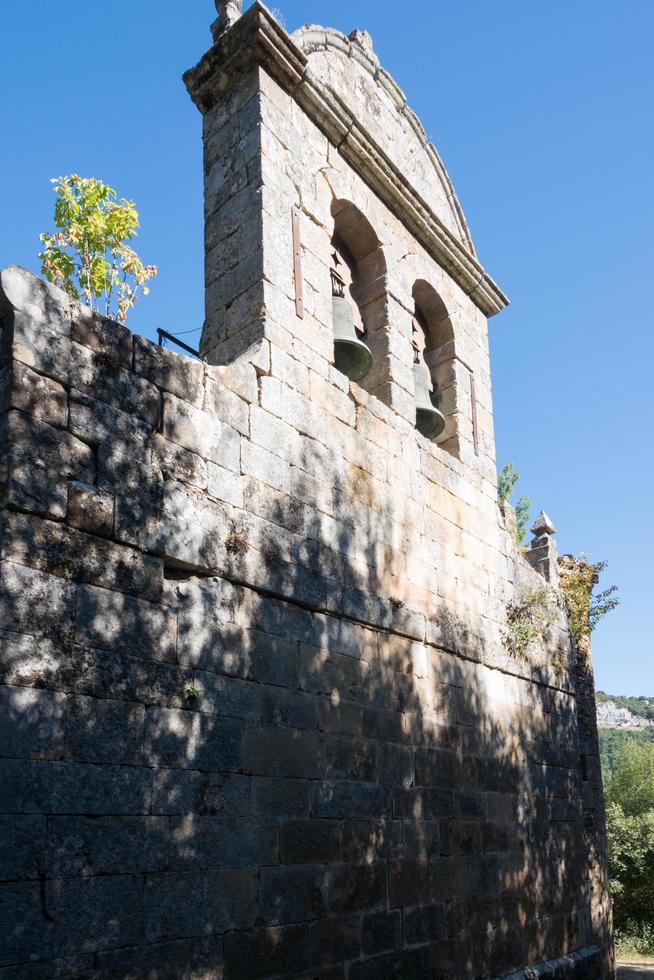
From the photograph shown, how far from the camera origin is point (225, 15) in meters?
6.30

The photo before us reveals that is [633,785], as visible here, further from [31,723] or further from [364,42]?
[31,723]

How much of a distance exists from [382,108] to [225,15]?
173 cm

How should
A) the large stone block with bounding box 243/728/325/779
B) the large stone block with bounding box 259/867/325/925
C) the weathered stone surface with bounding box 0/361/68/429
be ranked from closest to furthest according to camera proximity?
the weathered stone surface with bounding box 0/361/68/429, the large stone block with bounding box 259/867/325/925, the large stone block with bounding box 243/728/325/779

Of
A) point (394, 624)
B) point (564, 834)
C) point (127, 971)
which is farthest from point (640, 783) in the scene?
point (127, 971)

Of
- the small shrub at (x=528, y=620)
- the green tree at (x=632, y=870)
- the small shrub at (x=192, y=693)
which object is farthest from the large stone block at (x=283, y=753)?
the green tree at (x=632, y=870)

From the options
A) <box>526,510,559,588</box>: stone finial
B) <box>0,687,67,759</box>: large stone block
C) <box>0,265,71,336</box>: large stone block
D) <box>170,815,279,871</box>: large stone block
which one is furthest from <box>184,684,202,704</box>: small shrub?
<box>526,510,559,588</box>: stone finial

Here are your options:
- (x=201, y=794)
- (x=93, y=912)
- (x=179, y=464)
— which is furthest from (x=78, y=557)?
(x=93, y=912)

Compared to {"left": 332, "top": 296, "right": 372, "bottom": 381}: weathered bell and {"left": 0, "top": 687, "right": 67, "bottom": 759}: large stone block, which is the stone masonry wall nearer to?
{"left": 0, "top": 687, "right": 67, "bottom": 759}: large stone block

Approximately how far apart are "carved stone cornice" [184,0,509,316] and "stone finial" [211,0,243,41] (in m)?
0.20

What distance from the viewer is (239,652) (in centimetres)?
474

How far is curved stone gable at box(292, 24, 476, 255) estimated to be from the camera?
686 cm

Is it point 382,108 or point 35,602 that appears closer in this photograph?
point 35,602

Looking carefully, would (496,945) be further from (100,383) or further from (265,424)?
(100,383)

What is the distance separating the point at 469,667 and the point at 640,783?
3013 cm
